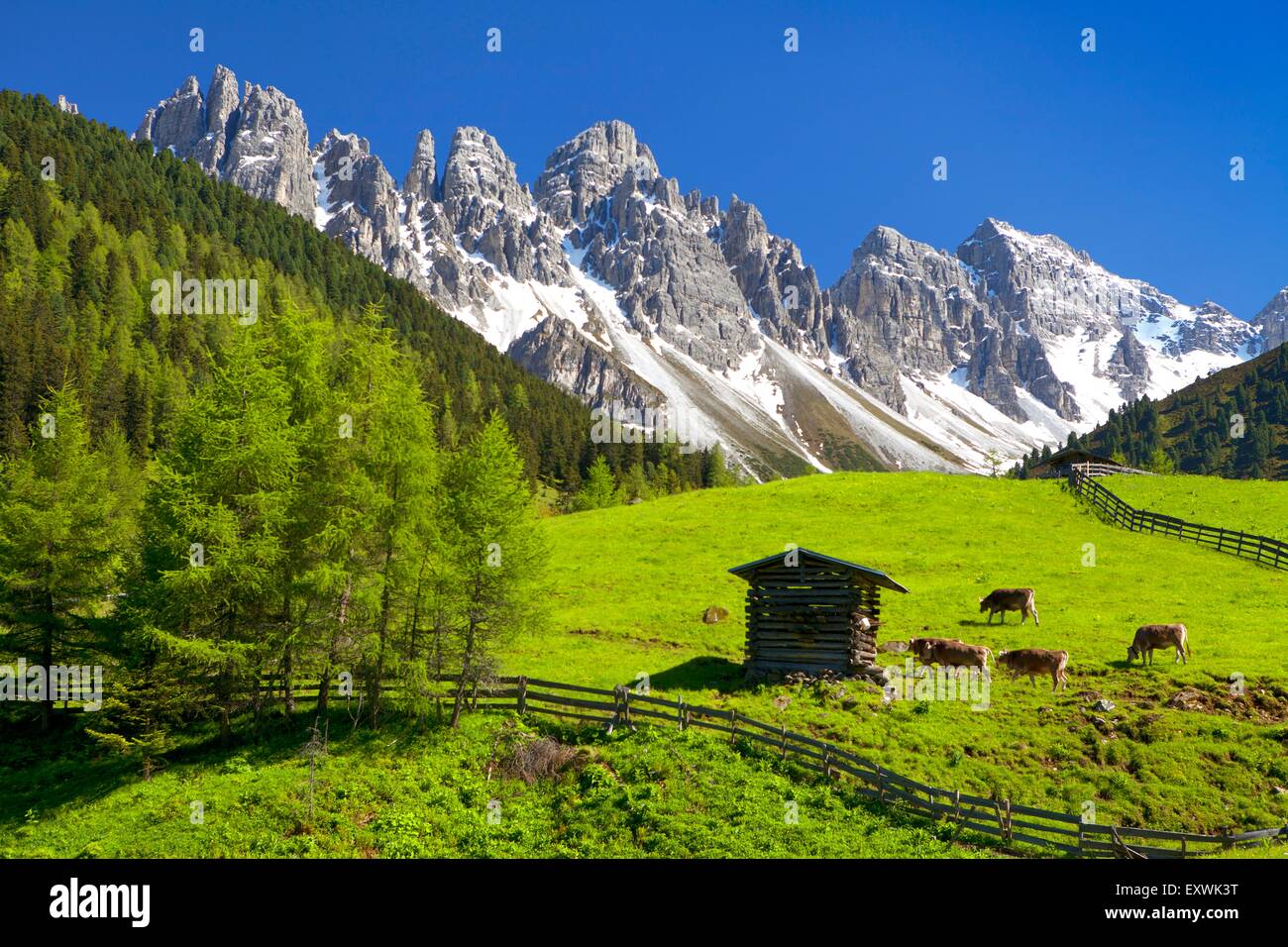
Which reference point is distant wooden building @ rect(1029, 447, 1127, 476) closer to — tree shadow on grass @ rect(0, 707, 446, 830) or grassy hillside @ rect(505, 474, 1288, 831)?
grassy hillside @ rect(505, 474, 1288, 831)

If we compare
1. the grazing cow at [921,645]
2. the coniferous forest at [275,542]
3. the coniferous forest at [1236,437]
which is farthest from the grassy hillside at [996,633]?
the coniferous forest at [1236,437]

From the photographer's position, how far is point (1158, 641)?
1121 inches

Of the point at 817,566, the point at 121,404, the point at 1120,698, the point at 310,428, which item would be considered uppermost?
the point at 121,404

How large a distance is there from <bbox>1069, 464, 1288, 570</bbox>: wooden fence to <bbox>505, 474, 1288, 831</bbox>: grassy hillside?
1166mm

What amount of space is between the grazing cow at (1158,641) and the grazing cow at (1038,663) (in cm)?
287

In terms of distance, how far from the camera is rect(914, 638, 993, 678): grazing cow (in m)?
29.3

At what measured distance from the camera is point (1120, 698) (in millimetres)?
25844

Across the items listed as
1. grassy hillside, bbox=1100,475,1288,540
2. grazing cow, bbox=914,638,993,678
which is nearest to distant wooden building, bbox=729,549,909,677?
grazing cow, bbox=914,638,993,678

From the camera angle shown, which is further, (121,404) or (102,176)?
(102,176)

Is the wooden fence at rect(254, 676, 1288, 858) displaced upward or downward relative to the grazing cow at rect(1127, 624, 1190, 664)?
downward
